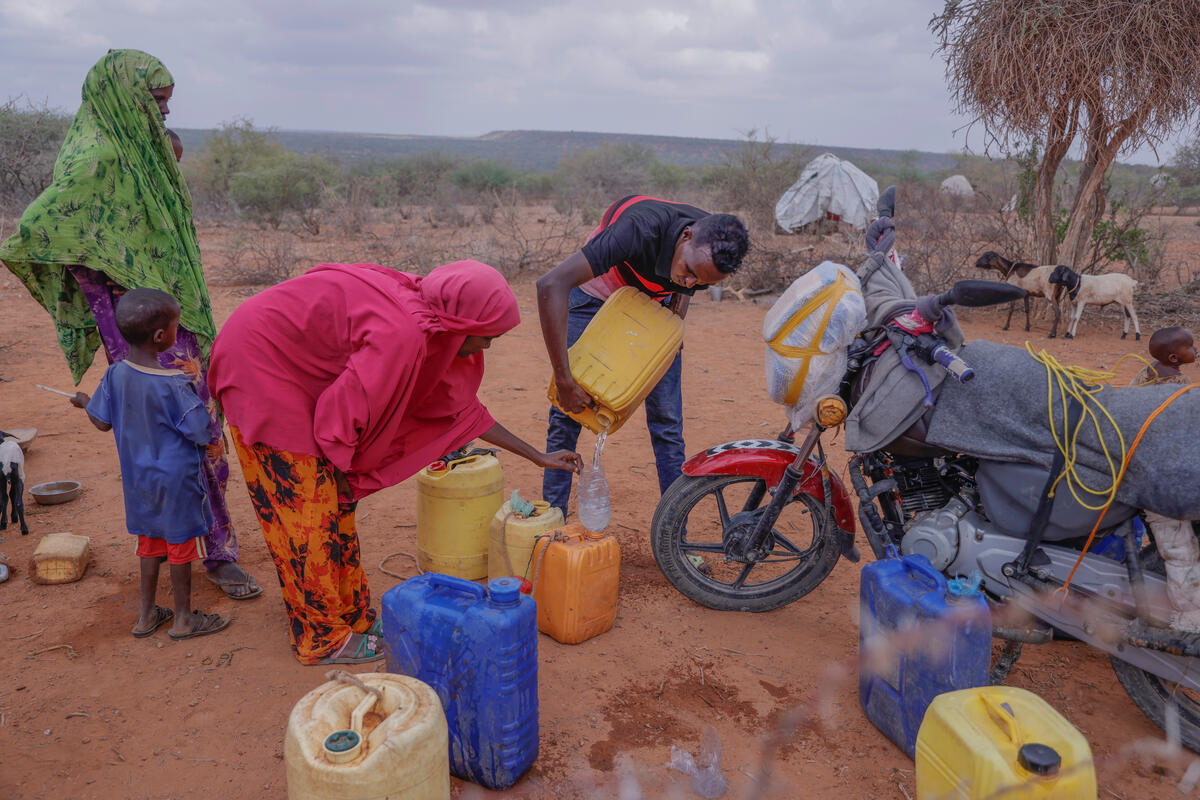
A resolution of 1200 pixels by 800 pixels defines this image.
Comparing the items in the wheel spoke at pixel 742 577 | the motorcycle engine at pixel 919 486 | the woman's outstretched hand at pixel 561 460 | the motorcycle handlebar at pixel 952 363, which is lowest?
the wheel spoke at pixel 742 577

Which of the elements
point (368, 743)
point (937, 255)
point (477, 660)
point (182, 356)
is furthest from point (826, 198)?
point (368, 743)

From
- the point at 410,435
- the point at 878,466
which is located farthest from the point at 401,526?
the point at 878,466

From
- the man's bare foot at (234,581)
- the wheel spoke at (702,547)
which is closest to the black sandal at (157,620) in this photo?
the man's bare foot at (234,581)

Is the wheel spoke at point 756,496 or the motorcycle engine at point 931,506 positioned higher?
the motorcycle engine at point 931,506

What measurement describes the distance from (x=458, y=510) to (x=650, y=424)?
0.98 meters

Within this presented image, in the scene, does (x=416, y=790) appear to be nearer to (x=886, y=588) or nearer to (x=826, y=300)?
(x=886, y=588)

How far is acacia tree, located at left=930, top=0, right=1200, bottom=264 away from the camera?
7.27 m

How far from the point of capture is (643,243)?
2.96 meters

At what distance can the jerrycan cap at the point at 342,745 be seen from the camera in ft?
5.49

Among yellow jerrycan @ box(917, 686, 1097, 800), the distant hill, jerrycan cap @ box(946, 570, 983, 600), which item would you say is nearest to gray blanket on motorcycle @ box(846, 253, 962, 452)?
jerrycan cap @ box(946, 570, 983, 600)

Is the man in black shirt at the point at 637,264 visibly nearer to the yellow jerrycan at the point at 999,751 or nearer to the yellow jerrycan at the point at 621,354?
the yellow jerrycan at the point at 621,354

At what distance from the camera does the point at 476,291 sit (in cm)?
248

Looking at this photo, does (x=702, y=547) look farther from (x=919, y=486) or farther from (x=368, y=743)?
(x=368, y=743)

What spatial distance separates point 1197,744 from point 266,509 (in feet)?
10.2
